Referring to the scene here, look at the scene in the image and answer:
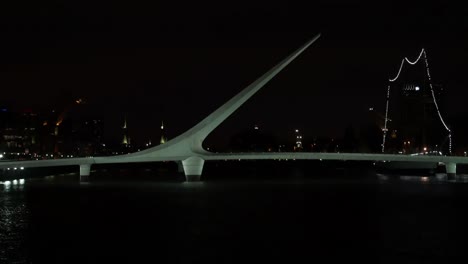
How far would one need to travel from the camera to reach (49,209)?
2695 cm

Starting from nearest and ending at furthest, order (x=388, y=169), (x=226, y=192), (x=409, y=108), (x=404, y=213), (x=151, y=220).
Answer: (x=151, y=220) < (x=404, y=213) < (x=226, y=192) < (x=388, y=169) < (x=409, y=108)

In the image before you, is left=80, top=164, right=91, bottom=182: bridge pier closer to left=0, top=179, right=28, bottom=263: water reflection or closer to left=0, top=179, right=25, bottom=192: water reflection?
left=0, top=179, right=25, bottom=192: water reflection

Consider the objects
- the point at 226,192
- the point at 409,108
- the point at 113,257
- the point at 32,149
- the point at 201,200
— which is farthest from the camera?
the point at 32,149

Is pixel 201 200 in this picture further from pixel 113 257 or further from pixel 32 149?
pixel 32 149

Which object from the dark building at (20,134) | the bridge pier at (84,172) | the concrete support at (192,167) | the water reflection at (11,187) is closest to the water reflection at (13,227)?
the water reflection at (11,187)

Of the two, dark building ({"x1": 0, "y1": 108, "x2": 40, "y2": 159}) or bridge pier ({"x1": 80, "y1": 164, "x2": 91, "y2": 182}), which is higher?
dark building ({"x1": 0, "y1": 108, "x2": 40, "y2": 159})

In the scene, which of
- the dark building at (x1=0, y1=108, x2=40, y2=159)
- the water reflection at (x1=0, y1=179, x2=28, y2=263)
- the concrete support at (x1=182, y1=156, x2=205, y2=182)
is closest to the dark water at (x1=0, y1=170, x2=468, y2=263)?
the water reflection at (x1=0, y1=179, x2=28, y2=263)

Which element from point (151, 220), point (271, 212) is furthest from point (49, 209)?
point (271, 212)

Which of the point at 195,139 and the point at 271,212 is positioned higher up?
the point at 195,139

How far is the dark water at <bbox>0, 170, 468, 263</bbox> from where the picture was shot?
17.1 metres

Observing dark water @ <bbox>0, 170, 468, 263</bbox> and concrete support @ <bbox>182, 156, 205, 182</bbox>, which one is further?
concrete support @ <bbox>182, 156, 205, 182</bbox>

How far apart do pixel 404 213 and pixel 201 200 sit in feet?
30.2

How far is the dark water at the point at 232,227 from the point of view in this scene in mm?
17078

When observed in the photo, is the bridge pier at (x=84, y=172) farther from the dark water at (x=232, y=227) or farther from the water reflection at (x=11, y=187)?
the dark water at (x=232, y=227)
